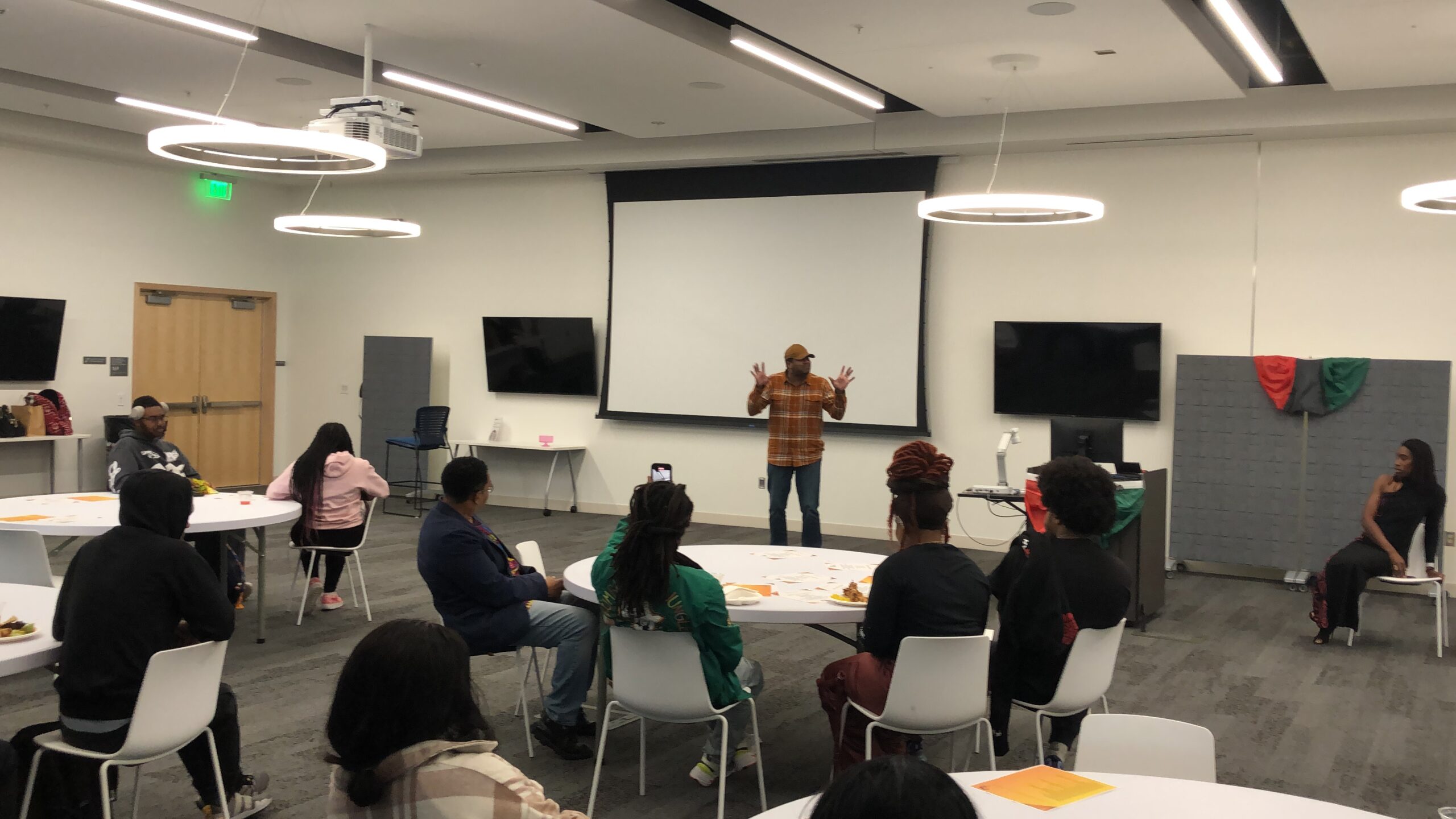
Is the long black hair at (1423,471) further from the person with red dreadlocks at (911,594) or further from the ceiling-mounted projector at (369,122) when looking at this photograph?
the ceiling-mounted projector at (369,122)

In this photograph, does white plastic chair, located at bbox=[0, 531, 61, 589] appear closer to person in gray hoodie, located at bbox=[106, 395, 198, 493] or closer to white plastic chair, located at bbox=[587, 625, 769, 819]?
person in gray hoodie, located at bbox=[106, 395, 198, 493]

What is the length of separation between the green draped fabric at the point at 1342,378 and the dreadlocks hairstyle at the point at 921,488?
574 centimetres

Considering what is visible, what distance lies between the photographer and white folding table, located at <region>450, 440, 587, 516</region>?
11.0 m

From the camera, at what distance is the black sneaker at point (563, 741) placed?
4336 mm

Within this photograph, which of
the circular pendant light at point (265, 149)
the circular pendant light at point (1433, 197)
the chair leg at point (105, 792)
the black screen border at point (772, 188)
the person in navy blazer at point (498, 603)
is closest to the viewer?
the chair leg at point (105, 792)

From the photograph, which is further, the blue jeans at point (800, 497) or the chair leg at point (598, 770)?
the blue jeans at point (800, 497)

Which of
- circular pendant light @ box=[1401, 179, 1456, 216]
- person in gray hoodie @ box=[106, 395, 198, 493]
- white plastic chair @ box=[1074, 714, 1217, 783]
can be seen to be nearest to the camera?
white plastic chair @ box=[1074, 714, 1217, 783]

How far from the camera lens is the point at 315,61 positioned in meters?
7.46

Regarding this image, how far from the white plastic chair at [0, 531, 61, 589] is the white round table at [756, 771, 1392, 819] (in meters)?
3.51

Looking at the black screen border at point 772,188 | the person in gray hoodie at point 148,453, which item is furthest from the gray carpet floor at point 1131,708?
the black screen border at point 772,188

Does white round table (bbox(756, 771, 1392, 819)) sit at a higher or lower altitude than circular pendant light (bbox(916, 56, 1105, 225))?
lower

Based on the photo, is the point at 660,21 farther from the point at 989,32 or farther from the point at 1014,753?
the point at 1014,753

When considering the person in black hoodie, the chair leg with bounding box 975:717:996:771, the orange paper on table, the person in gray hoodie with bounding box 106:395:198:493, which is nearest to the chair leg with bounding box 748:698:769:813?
the chair leg with bounding box 975:717:996:771

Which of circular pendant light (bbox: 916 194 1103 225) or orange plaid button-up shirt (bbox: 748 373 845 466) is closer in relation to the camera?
circular pendant light (bbox: 916 194 1103 225)
